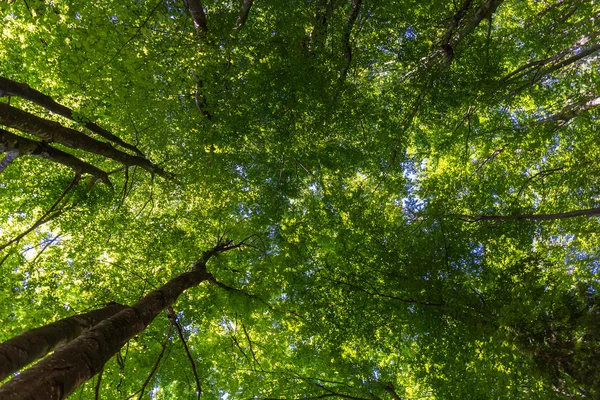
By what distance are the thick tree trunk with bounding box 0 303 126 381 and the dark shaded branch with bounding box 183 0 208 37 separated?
6.23m

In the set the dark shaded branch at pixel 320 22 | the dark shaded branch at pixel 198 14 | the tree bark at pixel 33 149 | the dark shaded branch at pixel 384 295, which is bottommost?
the dark shaded branch at pixel 384 295

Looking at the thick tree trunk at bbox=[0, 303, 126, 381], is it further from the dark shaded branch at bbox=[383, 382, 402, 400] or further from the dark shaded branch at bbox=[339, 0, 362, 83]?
the dark shaded branch at bbox=[339, 0, 362, 83]

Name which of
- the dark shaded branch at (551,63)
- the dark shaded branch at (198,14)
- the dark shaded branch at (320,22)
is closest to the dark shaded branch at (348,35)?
the dark shaded branch at (320,22)

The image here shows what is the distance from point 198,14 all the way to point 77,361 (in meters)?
7.08

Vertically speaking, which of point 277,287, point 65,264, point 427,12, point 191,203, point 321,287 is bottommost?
point 321,287

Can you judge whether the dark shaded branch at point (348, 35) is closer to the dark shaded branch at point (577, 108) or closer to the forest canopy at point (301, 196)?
the forest canopy at point (301, 196)

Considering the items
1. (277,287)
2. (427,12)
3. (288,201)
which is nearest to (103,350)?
(277,287)

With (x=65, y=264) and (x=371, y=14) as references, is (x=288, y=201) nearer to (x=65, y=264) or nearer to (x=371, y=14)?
(x=371, y=14)

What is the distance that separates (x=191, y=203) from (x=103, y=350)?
7556 millimetres

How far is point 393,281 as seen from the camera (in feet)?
27.2

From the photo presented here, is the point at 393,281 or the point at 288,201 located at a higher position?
the point at 288,201

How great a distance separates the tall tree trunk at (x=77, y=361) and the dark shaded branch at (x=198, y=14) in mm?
5988

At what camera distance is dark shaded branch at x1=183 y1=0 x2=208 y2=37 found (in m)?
7.14

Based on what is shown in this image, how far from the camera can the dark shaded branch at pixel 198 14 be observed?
714 cm
